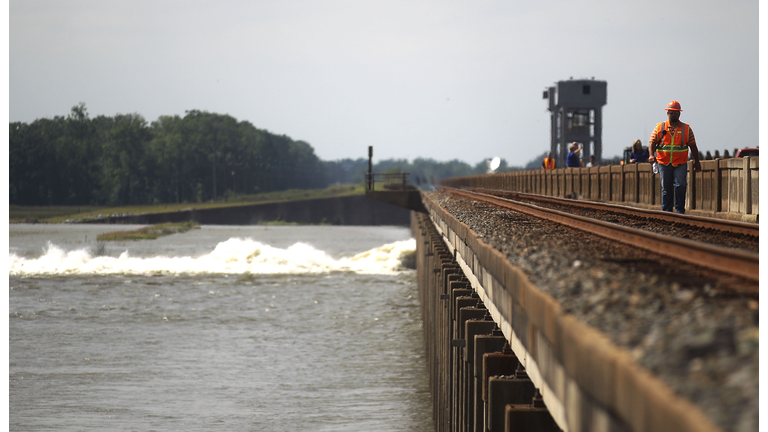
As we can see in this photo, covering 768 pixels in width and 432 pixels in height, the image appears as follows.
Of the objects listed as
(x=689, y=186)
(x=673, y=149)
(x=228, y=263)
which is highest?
(x=673, y=149)

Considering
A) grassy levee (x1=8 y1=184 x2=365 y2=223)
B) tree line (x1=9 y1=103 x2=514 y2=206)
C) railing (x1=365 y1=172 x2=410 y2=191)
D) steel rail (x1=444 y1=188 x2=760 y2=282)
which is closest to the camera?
steel rail (x1=444 y1=188 x2=760 y2=282)

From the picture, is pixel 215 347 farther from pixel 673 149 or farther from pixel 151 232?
pixel 151 232

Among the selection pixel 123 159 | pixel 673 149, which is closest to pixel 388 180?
pixel 673 149

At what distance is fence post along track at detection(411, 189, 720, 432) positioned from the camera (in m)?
2.79

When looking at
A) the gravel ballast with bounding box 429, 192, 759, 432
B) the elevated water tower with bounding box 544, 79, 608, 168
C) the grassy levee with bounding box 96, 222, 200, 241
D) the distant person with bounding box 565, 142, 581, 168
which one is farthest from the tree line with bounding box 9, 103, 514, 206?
the gravel ballast with bounding box 429, 192, 759, 432

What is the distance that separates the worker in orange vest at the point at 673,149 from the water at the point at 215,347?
7.28m

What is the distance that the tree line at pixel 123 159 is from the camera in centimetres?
16462

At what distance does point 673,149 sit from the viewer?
15.0m

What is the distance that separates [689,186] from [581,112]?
75.6 metres

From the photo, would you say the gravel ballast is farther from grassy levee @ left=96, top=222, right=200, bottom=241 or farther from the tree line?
the tree line

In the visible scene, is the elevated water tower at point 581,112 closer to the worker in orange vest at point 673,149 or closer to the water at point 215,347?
the water at point 215,347

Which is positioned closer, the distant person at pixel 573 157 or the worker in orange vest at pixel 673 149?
the worker in orange vest at pixel 673 149

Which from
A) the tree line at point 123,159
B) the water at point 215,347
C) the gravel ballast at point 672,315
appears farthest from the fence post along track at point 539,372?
the tree line at point 123,159

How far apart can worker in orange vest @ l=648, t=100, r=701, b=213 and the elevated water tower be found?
7421cm
